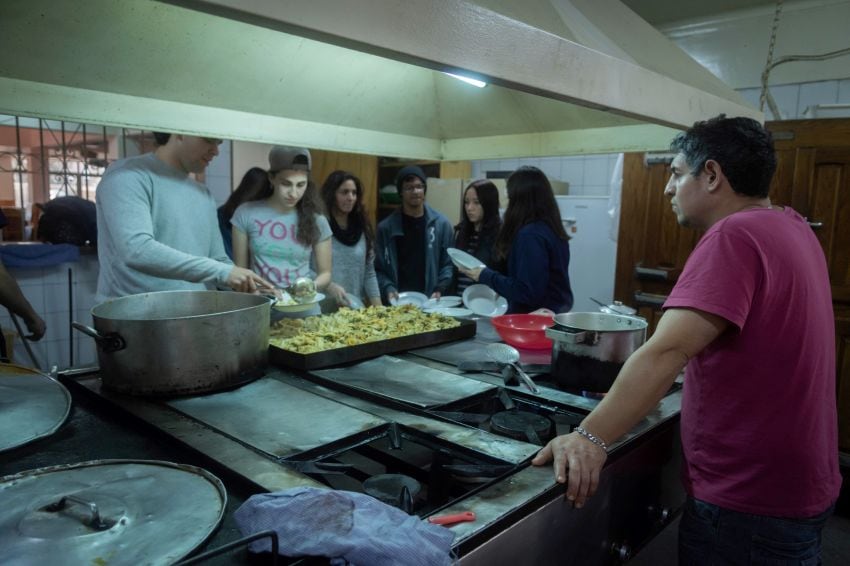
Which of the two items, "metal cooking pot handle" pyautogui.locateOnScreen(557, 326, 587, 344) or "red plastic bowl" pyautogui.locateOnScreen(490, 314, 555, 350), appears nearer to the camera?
"metal cooking pot handle" pyautogui.locateOnScreen(557, 326, 587, 344)

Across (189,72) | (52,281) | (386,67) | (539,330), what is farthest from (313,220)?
(52,281)

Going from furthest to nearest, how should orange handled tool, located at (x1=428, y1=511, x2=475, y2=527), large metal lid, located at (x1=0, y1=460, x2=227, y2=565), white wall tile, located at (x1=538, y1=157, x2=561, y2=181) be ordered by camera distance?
white wall tile, located at (x1=538, y1=157, x2=561, y2=181), orange handled tool, located at (x1=428, y1=511, x2=475, y2=527), large metal lid, located at (x1=0, y1=460, x2=227, y2=565)

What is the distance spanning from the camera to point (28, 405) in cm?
111

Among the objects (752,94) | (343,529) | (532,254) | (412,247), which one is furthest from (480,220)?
(343,529)

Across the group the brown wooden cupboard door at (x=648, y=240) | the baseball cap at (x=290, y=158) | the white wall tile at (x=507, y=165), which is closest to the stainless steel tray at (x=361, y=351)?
the baseball cap at (x=290, y=158)

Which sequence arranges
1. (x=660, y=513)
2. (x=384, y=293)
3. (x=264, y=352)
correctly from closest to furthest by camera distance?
(x=660, y=513) → (x=264, y=352) → (x=384, y=293)

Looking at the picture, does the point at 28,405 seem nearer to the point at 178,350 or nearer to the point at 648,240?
the point at 178,350

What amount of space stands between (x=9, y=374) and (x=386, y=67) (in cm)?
147

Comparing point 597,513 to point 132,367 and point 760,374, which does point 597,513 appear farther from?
point 132,367

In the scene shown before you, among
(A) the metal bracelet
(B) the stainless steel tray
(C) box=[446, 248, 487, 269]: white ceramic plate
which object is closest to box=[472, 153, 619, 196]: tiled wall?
(C) box=[446, 248, 487, 269]: white ceramic plate

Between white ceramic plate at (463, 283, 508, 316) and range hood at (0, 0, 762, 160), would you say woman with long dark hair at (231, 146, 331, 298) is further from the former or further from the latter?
white ceramic plate at (463, 283, 508, 316)

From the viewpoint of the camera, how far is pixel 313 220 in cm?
251

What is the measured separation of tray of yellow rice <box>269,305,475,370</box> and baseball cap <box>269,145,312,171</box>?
70 cm

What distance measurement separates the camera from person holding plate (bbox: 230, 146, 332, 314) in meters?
2.40
